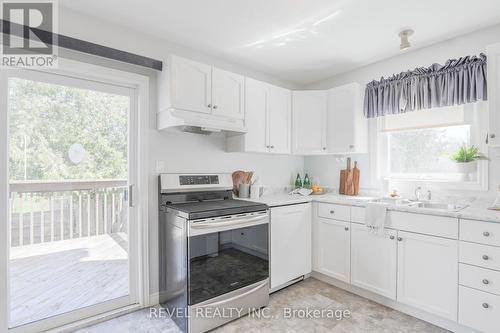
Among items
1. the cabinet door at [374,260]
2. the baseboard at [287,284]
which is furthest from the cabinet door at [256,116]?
the baseboard at [287,284]

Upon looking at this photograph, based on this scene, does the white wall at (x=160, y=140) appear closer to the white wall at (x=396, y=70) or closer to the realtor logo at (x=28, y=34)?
the realtor logo at (x=28, y=34)

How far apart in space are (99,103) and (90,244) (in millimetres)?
1233

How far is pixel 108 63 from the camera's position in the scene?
218 centimetres

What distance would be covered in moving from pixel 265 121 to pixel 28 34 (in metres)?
2.10

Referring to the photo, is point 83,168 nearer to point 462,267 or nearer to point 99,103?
point 99,103

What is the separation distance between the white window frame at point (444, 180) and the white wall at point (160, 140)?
144 centimetres

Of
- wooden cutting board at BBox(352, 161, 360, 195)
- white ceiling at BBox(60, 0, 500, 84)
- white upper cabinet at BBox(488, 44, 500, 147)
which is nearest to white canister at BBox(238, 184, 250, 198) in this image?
wooden cutting board at BBox(352, 161, 360, 195)

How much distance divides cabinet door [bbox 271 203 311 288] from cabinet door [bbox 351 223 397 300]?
50 cm

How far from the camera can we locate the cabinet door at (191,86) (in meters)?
2.17

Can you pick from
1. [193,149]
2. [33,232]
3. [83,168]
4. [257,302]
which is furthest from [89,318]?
[193,149]

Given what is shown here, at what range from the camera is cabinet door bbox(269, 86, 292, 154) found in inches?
117

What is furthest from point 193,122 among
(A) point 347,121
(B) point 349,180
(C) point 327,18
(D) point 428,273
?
(D) point 428,273

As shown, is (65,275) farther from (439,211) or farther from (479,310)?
(479,310)

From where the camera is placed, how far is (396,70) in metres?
2.83
